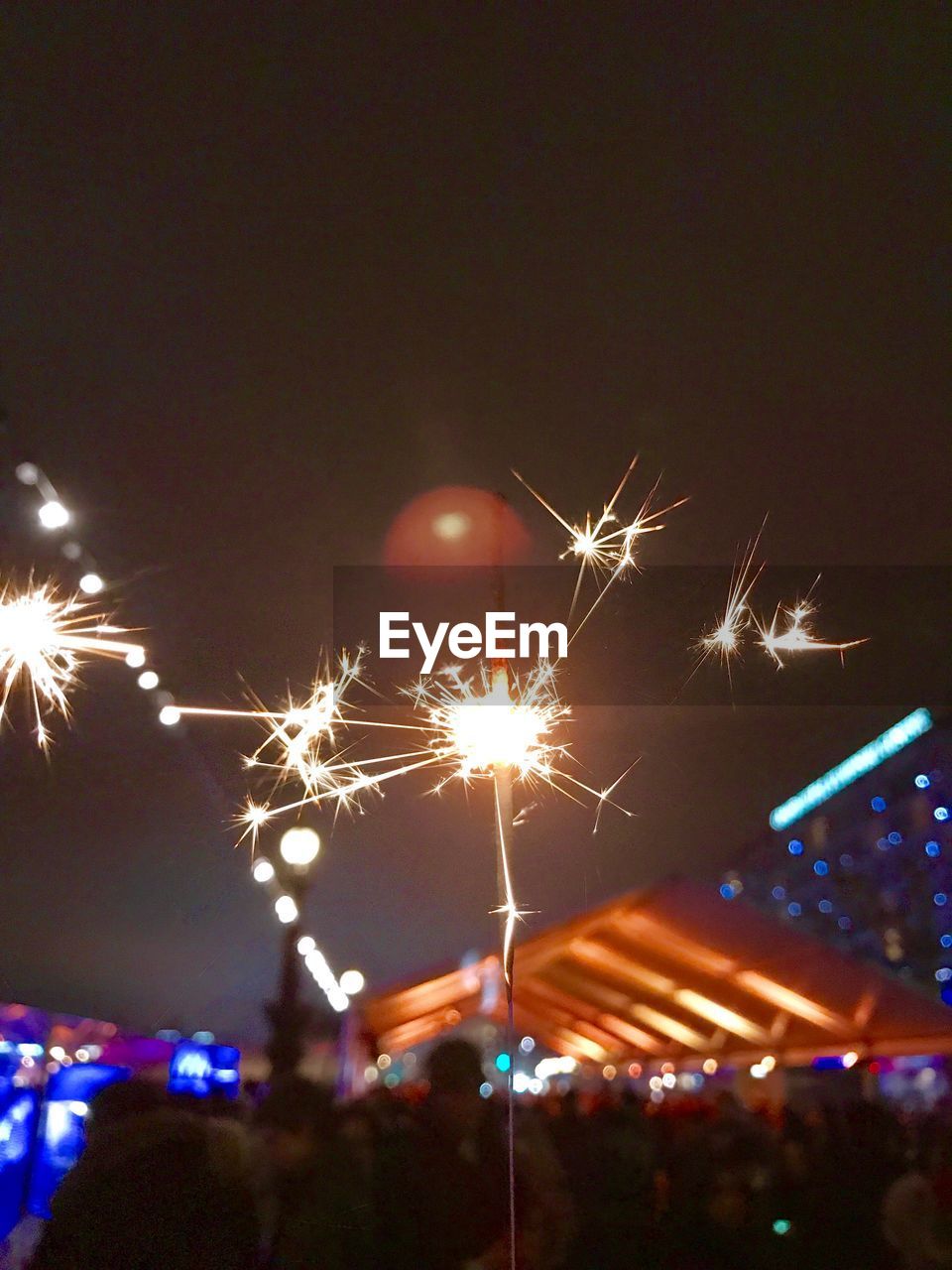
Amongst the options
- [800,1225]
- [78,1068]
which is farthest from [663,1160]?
[78,1068]

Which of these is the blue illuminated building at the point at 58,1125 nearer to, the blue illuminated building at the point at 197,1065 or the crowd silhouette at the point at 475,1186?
the crowd silhouette at the point at 475,1186

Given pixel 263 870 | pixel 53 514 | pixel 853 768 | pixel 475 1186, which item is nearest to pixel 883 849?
pixel 853 768

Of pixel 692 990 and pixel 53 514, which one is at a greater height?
pixel 53 514

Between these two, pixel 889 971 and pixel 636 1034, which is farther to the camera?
pixel 636 1034

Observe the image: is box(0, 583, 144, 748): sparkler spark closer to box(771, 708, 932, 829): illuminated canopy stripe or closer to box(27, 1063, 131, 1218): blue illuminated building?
box(27, 1063, 131, 1218): blue illuminated building

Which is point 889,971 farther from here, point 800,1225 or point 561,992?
point 561,992

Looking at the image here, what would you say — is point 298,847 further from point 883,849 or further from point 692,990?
point 883,849

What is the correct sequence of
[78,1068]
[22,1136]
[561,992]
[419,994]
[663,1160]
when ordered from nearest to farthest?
1. [22,1136]
2. [78,1068]
3. [663,1160]
4. [419,994]
5. [561,992]
